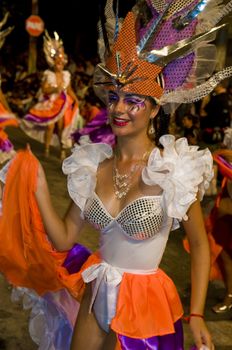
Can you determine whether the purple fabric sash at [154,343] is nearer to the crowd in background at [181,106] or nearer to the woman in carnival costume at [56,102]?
the crowd in background at [181,106]

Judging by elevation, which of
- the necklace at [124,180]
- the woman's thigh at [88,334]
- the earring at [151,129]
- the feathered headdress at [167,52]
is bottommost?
the woman's thigh at [88,334]

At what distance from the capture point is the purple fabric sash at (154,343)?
6.00ft

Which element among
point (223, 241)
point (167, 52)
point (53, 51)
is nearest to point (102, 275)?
point (167, 52)

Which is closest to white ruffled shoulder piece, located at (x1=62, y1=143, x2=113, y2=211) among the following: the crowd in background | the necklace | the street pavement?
the necklace

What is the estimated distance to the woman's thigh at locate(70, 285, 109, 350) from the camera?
1930 millimetres

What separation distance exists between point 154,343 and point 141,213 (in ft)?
1.66

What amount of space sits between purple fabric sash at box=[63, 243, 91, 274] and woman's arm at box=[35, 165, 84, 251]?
0.27 m

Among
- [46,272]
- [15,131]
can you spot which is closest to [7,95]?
[15,131]

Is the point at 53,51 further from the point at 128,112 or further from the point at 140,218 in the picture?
the point at 140,218

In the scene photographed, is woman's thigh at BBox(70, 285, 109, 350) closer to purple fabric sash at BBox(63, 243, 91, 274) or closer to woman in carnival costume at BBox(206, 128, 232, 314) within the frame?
purple fabric sash at BBox(63, 243, 91, 274)

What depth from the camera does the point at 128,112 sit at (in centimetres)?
186

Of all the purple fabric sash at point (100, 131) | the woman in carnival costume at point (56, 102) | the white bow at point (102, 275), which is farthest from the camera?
the woman in carnival costume at point (56, 102)

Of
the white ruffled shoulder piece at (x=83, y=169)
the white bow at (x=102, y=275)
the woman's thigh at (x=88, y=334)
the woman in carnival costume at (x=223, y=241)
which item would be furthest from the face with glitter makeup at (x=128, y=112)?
the woman in carnival costume at (x=223, y=241)

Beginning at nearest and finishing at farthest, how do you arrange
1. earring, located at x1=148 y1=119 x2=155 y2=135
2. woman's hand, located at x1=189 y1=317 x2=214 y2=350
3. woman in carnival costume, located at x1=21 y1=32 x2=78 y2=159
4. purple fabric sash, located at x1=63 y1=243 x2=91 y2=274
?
1. woman's hand, located at x1=189 y1=317 x2=214 y2=350
2. earring, located at x1=148 y1=119 x2=155 y2=135
3. purple fabric sash, located at x1=63 y1=243 x2=91 y2=274
4. woman in carnival costume, located at x1=21 y1=32 x2=78 y2=159
